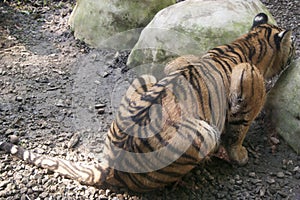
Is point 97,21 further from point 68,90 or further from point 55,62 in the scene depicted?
point 68,90

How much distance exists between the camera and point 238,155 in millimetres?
3562

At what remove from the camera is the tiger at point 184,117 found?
9.68 feet

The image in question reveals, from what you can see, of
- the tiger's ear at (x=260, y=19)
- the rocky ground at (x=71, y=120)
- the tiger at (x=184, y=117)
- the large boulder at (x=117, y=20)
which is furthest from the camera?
the large boulder at (x=117, y=20)

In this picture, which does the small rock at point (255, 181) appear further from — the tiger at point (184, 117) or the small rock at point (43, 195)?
the small rock at point (43, 195)

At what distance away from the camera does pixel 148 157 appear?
2947 millimetres

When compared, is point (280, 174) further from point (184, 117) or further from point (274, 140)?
point (184, 117)

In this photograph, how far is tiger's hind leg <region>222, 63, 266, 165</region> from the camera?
3.44 m

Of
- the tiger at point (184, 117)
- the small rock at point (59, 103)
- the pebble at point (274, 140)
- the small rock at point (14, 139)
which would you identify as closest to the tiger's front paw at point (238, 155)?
the tiger at point (184, 117)

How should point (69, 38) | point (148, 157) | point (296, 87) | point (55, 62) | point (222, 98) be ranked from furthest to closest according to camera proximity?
point (69, 38) < point (55, 62) < point (296, 87) < point (222, 98) < point (148, 157)

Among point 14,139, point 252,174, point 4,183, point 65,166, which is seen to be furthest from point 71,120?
point 252,174

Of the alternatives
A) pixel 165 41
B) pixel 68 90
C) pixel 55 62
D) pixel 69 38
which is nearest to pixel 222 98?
pixel 165 41

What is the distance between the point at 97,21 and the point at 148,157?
8.70 ft

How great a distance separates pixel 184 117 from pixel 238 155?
822 millimetres

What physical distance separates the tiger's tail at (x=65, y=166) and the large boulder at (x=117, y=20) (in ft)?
6.51
